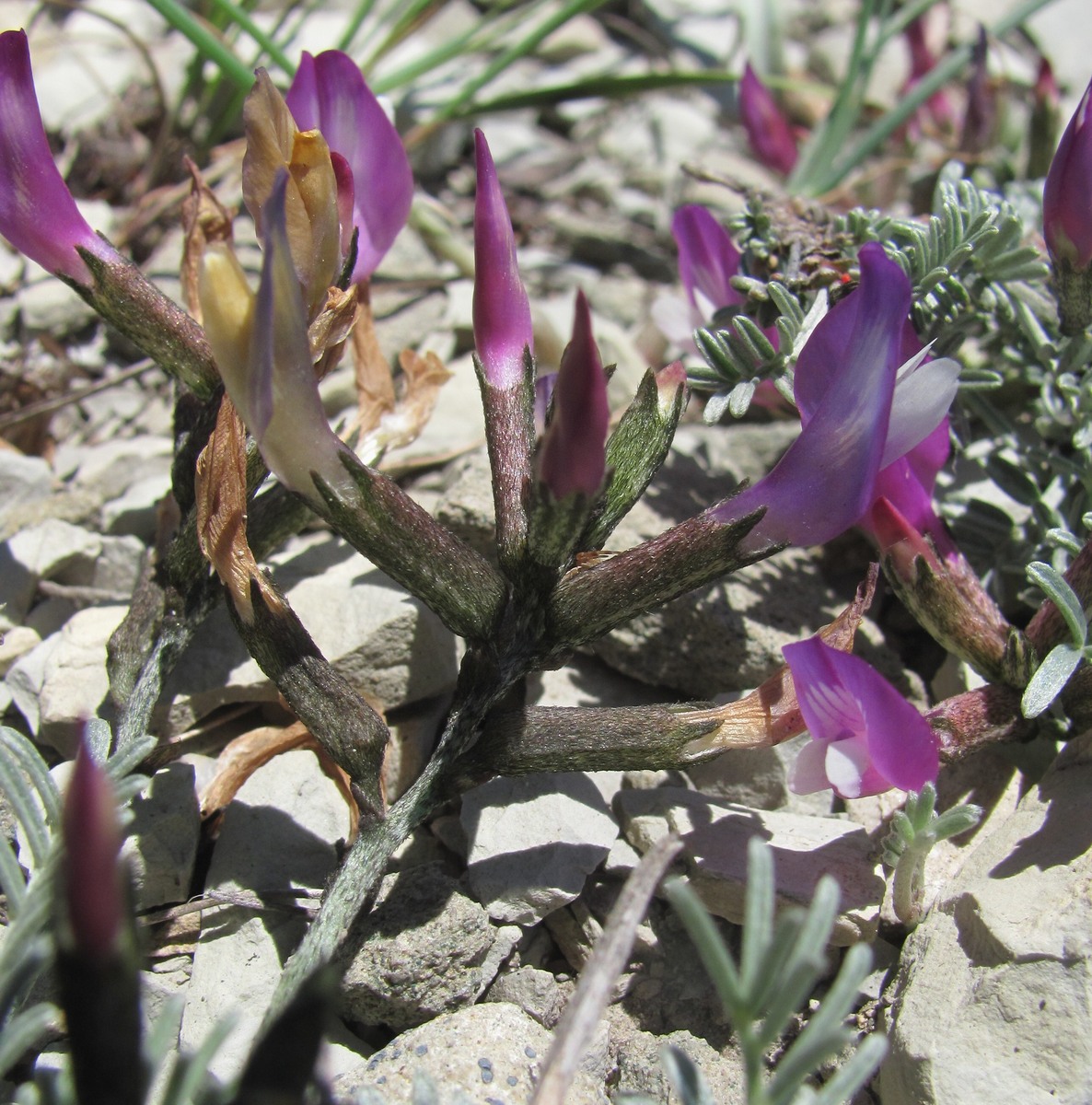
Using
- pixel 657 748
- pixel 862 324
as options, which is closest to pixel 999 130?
pixel 862 324

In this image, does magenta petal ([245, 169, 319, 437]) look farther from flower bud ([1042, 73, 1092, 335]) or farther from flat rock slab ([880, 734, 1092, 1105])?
flower bud ([1042, 73, 1092, 335])

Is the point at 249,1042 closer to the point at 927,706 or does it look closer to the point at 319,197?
the point at 319,197

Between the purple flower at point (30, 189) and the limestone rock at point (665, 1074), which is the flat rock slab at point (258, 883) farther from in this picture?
the purple flower at point (30, 189)

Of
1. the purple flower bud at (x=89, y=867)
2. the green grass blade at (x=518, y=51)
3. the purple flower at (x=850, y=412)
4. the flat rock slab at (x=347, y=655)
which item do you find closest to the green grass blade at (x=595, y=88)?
the green grass blade at (x=518, y=51)

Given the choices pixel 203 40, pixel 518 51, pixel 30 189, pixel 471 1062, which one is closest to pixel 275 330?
pixel 30 189

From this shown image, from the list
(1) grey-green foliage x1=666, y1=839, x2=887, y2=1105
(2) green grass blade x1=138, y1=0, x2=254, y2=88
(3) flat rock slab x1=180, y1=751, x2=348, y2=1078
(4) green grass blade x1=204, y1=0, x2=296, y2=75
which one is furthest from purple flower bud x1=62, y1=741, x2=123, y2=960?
(4) green grass blade x1=204, y1=0, x2=296, y2=75

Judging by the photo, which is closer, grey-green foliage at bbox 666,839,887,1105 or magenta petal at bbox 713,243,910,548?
grey-green foliage at bbox 666,839,887,1105
